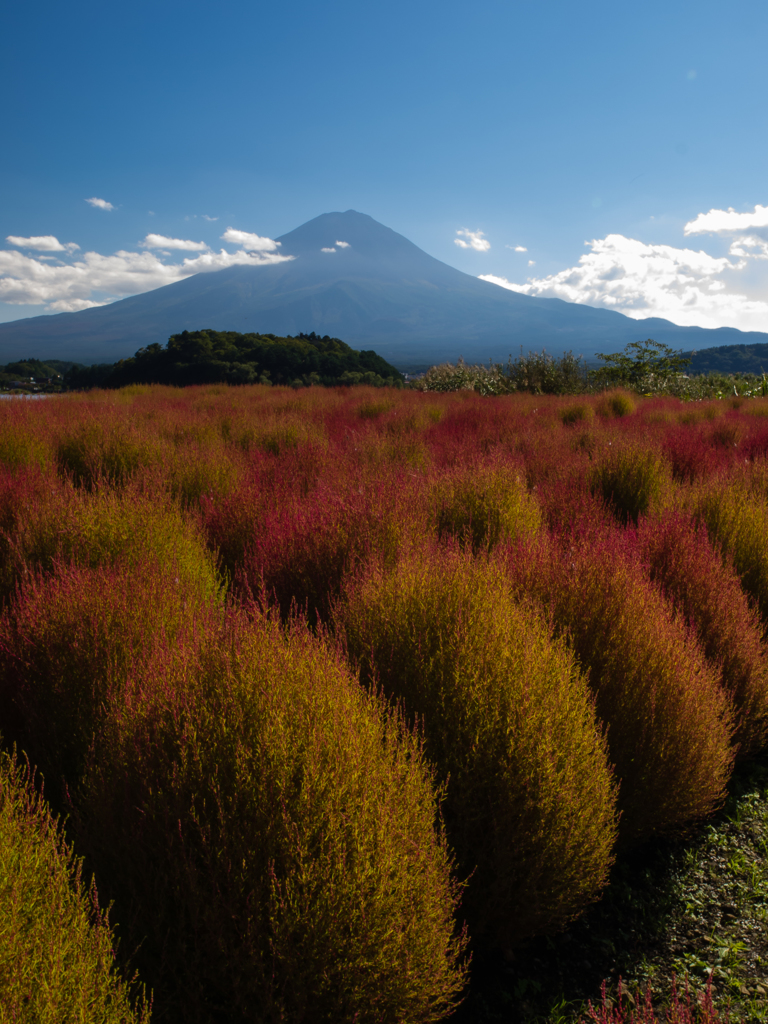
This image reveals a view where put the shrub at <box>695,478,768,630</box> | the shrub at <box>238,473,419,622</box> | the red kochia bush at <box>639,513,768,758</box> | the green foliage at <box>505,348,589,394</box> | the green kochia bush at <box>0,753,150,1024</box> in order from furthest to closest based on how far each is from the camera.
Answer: the green foliage at <box>505,348,589,394</box> < the shrub at <box>695,478,768,630</box> < the shrub at <box>238,473,419,622</box> < the red kochia bush at <box>639,513,768,758</box> < the green kochia bush at <box>0,753,150,1024</box>

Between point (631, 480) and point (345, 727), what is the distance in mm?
4643

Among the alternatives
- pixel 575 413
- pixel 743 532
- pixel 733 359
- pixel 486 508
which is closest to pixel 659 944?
pixel 486 508

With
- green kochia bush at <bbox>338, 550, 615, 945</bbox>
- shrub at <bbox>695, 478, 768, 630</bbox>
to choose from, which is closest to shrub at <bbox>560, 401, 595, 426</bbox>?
shrub at <bbox>695, 478, 768, 630</bbox>

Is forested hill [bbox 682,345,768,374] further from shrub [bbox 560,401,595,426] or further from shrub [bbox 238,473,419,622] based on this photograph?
shrub [bbox 238,473,419,622]

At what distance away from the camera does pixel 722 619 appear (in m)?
3.02

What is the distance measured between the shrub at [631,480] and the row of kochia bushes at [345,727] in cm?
89

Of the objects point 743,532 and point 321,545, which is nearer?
point 321,545

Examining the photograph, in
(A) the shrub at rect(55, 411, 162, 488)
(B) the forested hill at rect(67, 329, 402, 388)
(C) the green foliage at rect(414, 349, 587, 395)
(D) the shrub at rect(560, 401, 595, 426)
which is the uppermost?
(B) the forested hill at rect(67, 329, 402, 388)

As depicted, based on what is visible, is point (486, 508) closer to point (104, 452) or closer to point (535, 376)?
point (104, 452)

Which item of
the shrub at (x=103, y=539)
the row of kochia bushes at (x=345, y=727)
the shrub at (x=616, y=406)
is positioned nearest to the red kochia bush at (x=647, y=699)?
the row of kochia bushes at (x=345, y=727)

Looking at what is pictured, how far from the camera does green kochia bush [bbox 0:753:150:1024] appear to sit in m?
1.02

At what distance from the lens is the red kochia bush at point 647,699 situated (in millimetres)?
2271

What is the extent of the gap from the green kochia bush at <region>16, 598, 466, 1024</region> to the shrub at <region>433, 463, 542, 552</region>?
8.14 feet

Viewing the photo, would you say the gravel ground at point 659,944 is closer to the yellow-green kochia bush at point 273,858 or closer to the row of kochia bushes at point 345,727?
the row of kochia bushes at point 345,727
